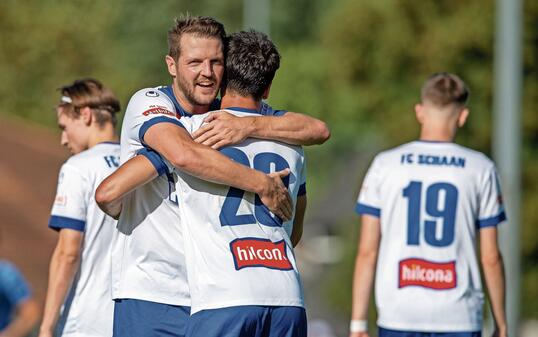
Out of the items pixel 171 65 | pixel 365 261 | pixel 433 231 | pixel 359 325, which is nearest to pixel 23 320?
pixel 359 325

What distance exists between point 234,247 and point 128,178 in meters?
0.62

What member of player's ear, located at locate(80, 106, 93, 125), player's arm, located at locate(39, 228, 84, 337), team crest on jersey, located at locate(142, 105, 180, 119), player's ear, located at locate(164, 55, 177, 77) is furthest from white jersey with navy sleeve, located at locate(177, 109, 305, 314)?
player's ear, located at locate(80, 106, 93, 125)

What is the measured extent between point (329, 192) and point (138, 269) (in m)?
63.4

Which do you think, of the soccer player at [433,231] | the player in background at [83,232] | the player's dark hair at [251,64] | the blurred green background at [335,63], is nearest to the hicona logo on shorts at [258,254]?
the player's dark hair at [251,64]

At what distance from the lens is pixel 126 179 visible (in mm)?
6434

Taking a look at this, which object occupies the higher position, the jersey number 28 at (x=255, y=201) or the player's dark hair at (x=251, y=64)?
the player's dark hair at (x=251, y=64)

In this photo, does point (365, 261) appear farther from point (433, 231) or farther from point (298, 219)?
point (298, 219)

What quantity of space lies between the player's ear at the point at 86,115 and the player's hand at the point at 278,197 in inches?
91.3

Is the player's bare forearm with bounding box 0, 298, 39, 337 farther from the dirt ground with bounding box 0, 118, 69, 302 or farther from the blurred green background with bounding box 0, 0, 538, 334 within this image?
the blurred green background with bounding box 0, 0, 538, 334

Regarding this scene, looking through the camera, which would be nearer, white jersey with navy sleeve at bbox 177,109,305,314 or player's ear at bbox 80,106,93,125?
white jersey with navy sleeve at bbox 177,109,305,314

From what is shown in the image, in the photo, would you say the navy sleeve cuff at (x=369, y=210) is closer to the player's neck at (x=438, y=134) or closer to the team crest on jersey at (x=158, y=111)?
the player's neck at (x=438, y=134)

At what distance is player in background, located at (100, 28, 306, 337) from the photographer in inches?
243

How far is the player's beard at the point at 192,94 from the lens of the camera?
6602 mm

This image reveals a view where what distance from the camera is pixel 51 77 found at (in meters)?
45.4
